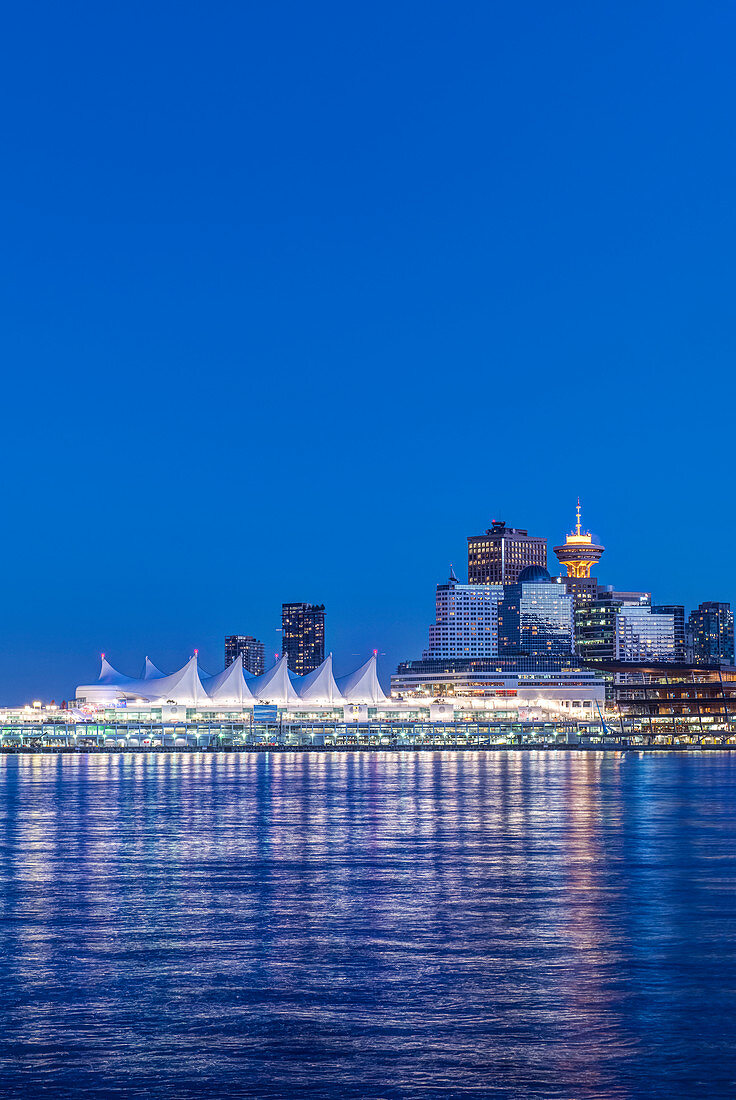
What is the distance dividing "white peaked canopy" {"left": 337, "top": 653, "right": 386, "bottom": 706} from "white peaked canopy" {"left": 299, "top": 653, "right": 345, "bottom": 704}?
1829mm

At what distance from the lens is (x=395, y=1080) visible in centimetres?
1532

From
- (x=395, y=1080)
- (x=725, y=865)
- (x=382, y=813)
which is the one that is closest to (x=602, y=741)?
(x=382, y=813)

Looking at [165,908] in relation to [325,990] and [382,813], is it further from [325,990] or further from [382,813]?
[382,813]

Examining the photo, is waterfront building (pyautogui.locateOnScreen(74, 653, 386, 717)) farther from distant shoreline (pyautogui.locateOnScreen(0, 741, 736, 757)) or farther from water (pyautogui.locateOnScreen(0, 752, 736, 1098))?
water (pyautogui.locateOnScreen(0, 752, 736, 1098))

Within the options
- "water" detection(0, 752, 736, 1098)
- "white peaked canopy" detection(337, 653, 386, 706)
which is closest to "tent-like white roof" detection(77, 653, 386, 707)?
"white peaked canopy" detection(337, 653, 386, 706)

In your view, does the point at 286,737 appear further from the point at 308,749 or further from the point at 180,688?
the point at 180,688

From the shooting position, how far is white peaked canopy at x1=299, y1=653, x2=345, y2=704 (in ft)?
520

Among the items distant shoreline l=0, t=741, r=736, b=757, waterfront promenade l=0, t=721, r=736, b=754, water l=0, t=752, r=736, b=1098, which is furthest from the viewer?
waterfront promenade l=0, t=721, r=736, b=754

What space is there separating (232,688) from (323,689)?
11.0 m

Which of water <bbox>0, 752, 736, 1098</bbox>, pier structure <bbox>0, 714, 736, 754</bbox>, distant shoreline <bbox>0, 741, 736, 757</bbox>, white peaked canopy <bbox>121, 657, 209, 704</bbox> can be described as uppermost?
white peaked canopy <bbox>121, 657, 209, 704</bbox>

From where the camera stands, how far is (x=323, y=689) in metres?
159

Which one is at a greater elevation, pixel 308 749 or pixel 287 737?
pixel 287 737

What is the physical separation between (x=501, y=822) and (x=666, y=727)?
156489 millimetres

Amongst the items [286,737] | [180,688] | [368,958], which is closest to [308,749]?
[286,737]
